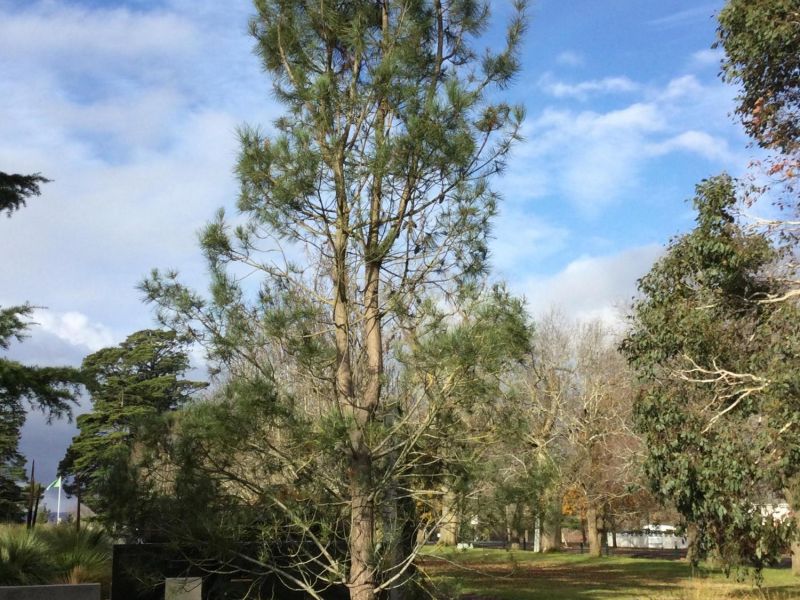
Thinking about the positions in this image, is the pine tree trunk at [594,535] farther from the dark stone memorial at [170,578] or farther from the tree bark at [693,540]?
the dark stone memorial at [170,578]

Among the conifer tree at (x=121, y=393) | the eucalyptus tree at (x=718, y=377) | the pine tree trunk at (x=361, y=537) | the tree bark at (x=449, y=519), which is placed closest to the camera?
the pine tree trunk at (x=361, y=537)

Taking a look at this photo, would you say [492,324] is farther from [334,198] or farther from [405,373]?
[334,198]

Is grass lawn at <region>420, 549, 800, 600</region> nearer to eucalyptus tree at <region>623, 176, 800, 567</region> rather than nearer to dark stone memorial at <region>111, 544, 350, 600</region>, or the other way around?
dark stone memorial at <region>111, 544, 350, 600</region>

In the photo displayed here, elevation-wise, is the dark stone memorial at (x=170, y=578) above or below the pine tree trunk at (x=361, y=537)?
below

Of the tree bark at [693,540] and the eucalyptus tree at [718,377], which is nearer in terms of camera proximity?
the eucalyptus tree at [718,377]

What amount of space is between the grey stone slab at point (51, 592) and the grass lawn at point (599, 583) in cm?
359

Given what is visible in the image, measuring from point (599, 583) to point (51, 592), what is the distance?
47.1 ft

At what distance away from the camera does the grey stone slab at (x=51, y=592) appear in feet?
26.7

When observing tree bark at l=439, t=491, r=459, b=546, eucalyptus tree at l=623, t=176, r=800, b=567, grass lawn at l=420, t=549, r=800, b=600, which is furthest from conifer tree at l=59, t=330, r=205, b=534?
tree bark at l=439, t=491, r=459, b=546

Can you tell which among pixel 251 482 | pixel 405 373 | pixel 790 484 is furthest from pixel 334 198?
pixel 790 484

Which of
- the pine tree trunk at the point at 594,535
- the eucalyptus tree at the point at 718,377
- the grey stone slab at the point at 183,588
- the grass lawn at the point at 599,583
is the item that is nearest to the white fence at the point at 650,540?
the pine tree trunk at the point at 594,535

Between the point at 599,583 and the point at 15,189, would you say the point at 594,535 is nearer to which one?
the point at 599,583

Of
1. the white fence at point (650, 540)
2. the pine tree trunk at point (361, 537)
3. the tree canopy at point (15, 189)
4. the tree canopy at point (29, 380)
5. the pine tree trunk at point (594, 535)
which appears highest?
the tree canopy at point (15, 189)

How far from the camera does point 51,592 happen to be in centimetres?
836
